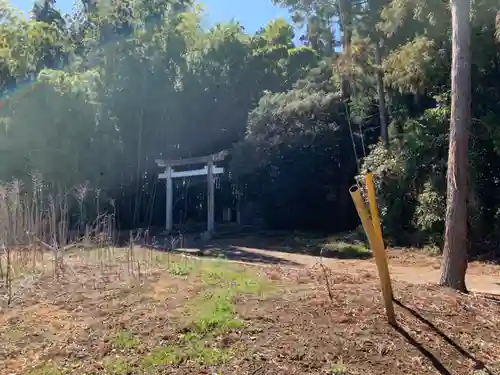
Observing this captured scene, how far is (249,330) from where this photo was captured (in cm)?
476

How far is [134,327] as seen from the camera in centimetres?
493

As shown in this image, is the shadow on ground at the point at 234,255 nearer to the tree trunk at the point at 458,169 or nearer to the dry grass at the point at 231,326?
the dry grass at the point at 231,326

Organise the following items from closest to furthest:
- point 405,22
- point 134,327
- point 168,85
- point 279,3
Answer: point 134,327
point 405,22
point 279,3
point 168,85

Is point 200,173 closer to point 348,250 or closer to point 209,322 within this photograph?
point 348,250

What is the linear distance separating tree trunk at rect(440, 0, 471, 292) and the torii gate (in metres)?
12.2

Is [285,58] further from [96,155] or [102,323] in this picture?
[102,323]

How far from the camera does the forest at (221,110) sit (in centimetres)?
1512

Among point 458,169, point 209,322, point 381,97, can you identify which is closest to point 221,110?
point 381,97

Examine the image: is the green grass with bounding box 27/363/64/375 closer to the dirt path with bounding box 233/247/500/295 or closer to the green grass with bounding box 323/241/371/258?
the dirt path with bounding box 233/247/500/295

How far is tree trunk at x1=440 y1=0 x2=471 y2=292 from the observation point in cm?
659

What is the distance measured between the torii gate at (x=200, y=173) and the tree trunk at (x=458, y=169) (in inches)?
481

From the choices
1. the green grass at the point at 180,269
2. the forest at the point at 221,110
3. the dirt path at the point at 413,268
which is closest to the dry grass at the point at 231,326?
the green grass at the point at 180,269

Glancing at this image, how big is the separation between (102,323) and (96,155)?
16714 mm

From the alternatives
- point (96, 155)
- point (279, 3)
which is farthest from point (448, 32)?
point (96, 155)
